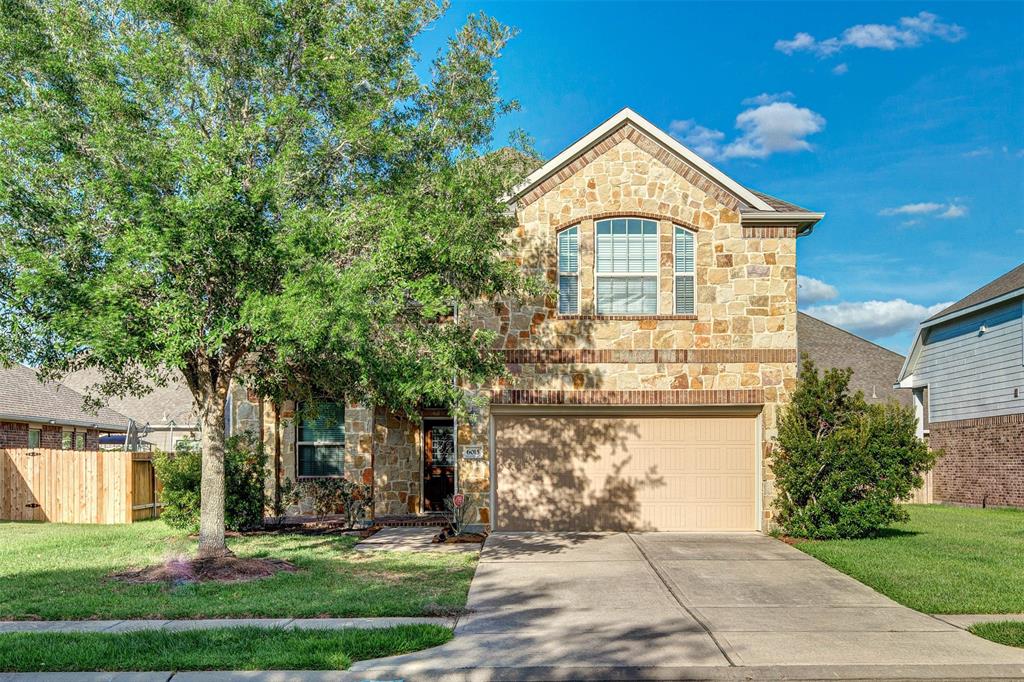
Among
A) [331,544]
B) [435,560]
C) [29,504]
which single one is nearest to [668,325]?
[435,560]

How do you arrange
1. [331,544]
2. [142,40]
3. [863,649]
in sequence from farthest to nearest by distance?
[331,544]
[142,40]
[863,649]

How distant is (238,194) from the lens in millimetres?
10547

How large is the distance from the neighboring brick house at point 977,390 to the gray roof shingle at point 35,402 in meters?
25.7

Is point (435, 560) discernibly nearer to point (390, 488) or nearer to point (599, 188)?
point (390, 488)

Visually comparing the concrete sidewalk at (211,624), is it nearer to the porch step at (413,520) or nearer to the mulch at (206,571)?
the mulch at (206,571)

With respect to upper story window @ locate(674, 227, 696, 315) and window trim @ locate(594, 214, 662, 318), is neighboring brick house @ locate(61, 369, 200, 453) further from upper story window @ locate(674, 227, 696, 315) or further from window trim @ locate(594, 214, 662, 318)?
upper story window @ locate(674, 227, 696, 315)

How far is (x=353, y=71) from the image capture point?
11461 mm

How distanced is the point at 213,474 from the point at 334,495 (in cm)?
583

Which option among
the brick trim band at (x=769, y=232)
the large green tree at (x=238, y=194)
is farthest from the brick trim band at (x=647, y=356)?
the large green tree at (x=238, y=194)

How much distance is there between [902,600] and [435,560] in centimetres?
649

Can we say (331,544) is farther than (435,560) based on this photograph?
Yes

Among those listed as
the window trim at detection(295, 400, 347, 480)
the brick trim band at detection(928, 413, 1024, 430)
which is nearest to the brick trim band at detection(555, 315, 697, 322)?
the window trim at detection(295, 400, 347, 480)

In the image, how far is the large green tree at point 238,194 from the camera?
10.0 m

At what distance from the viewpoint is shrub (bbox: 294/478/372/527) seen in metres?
17.3
